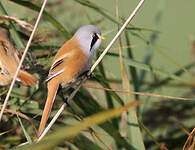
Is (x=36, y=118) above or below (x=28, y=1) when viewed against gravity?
below

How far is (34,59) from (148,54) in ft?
4.50

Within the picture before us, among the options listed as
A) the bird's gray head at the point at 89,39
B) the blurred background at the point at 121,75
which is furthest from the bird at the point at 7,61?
the bird's gray head at the point at 89,39

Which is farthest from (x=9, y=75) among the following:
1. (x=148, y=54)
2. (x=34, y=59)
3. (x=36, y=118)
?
(x=148, y=54)

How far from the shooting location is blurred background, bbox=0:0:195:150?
1.68 metres

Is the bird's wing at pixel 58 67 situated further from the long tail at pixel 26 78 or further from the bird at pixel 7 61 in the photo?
the bird at pixel 7 61

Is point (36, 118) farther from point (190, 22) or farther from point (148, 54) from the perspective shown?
point (190, 22)

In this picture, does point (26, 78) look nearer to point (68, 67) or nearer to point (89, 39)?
point (68, 67)

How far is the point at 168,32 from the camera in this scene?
3.70 meters

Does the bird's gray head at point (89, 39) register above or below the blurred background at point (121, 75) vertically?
above

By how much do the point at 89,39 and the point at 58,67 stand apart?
0.22 metres

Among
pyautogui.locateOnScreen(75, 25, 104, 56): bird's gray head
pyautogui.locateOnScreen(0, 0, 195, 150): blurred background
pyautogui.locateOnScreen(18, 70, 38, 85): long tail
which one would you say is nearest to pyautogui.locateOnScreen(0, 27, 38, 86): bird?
pyautogui.locateOnScreen(0, 0, 195, 150): blurred background

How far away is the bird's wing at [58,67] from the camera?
5.03 feet

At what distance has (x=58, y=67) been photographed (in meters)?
1.55

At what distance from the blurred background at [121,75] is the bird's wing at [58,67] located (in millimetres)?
161
